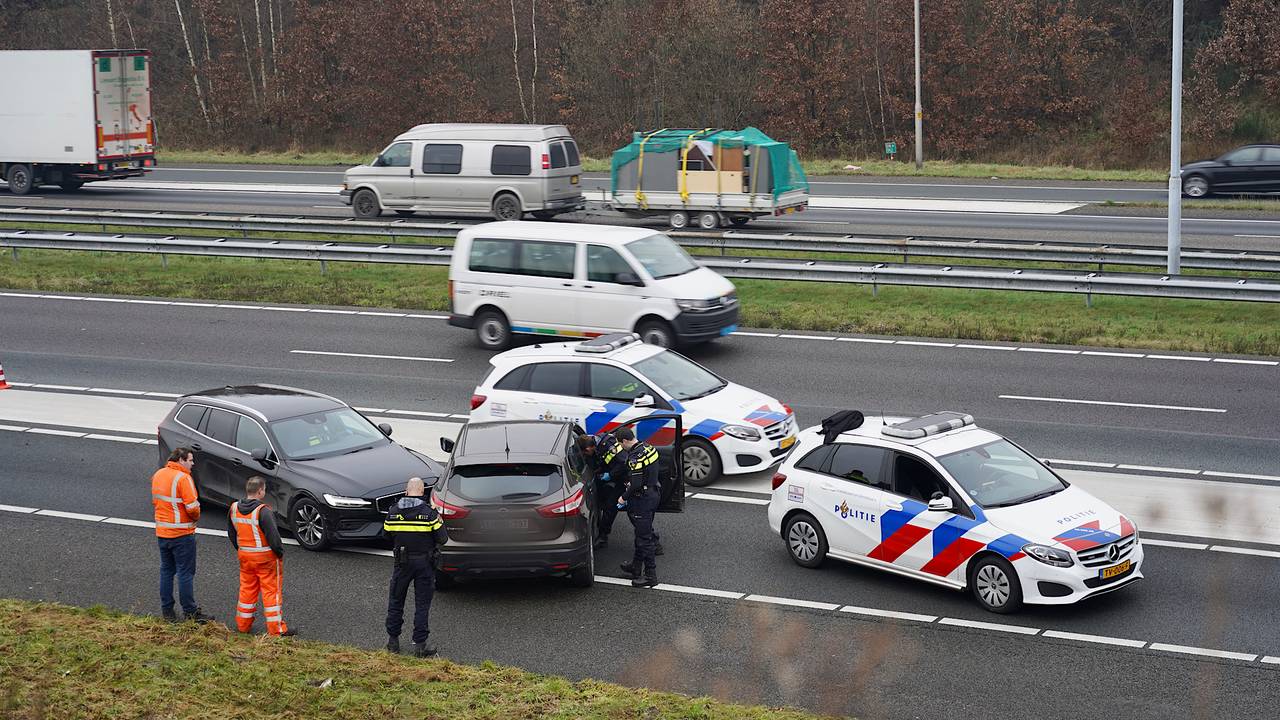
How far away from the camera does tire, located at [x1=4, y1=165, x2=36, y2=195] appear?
3988cm

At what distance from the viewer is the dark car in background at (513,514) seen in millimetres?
11570

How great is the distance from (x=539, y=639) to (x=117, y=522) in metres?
5.72

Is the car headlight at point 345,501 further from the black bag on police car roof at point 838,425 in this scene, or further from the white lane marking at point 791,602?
the black bag on police car roof at point 838,425

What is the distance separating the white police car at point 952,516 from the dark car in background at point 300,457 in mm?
3901

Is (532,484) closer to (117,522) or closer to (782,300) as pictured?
(117,522)

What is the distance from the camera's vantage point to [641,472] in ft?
40.0

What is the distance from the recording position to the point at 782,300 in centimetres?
2516

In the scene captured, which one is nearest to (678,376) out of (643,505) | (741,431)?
(741,431)

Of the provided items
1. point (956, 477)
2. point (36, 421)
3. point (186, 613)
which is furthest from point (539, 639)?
point (36, 421)

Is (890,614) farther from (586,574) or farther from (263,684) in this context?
(263,684)

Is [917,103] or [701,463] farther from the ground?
[917,103]

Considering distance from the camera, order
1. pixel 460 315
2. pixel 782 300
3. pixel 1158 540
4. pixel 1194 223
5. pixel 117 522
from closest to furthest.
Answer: pixel 1158 540 → pixel 117 522 → pixel 460 315 → pixel 782 300 → pixel 1194 223

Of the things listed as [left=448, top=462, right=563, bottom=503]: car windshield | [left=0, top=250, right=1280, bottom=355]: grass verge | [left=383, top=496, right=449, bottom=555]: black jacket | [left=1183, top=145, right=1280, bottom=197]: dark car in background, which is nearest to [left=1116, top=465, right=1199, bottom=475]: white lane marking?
[left=0, top=250, right=1280, bottom=355]: grass verge

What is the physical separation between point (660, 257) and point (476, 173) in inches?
478
